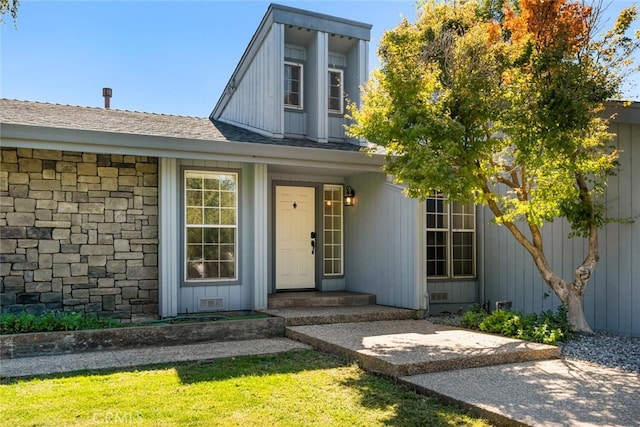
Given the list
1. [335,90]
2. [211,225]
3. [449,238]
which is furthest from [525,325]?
[335,90]

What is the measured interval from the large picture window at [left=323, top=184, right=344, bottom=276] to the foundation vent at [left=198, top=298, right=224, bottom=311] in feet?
7.67

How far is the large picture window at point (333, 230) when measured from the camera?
31.4ft

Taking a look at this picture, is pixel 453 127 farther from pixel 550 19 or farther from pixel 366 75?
pixel 366 75

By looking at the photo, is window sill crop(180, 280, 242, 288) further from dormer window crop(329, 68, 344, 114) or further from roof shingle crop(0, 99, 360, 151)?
dormer window crop(329, 68, 344, 114)

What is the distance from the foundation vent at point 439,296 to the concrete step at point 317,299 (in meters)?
1.09

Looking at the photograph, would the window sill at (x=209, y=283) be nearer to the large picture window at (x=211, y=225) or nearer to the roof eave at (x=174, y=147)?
the large picture window at (x=211, y=225)

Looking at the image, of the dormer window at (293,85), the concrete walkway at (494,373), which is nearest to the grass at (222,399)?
the concrete walkway at (494,373)

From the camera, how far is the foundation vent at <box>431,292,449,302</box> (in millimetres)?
9047

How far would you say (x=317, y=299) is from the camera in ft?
27.4

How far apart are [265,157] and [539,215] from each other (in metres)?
3.91

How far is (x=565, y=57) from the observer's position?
6164 mm

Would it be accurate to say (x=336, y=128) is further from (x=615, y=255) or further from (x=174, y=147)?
(x=615, y=255)

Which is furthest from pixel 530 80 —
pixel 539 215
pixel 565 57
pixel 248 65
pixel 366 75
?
pixel 248 65

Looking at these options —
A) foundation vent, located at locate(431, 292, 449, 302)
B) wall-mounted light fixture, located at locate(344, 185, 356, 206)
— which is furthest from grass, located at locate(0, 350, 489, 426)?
wall-mounted light fixture, located at locate(344, 185, 356, 206)
